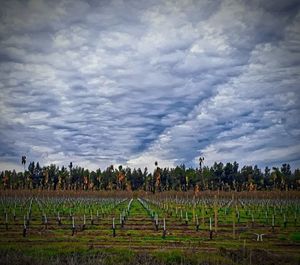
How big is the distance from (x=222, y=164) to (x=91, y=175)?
4532 cm

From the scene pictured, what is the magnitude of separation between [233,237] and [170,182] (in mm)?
92524

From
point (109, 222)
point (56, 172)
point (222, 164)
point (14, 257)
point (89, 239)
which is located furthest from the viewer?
point (222, 164)

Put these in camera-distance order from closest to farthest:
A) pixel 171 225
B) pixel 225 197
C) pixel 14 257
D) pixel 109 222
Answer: pixel 14 257, pixel 171 225, pixel 109 222, pixel 225 197

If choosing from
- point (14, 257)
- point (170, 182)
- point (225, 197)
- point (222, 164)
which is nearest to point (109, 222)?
point (14, 257)

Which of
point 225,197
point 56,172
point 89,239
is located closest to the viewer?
point 89,239

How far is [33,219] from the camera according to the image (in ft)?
125

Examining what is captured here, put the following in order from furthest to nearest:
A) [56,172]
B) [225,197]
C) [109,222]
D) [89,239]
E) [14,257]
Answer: [56,172], [225,197], [109,222], [89,239], [14,257]

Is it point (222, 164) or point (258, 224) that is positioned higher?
point (222, 164)

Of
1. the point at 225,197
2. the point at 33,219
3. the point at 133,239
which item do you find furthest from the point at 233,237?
the point at 225,197

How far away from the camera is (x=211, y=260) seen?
1811cm

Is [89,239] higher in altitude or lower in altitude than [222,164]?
lower

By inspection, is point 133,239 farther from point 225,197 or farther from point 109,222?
point 225,197

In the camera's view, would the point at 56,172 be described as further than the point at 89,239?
Yes

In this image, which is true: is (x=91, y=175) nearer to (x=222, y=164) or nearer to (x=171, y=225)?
(x=222, y=164)
